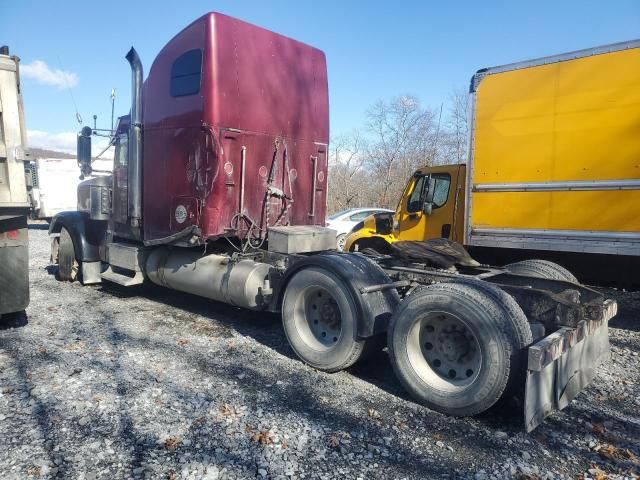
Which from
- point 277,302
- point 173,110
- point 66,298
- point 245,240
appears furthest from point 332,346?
point 66,298

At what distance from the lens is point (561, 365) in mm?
3832

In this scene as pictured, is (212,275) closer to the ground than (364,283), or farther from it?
closer to the ground

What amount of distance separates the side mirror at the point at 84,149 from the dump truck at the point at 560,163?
6.05 meters

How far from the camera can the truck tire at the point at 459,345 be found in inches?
146

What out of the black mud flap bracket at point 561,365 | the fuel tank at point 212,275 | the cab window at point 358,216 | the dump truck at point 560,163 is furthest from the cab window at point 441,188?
the cab window at point 358,216

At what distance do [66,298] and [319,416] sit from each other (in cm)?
578

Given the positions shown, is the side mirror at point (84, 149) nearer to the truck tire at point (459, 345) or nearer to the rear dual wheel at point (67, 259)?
the rear dual wheel at point (67, 259)

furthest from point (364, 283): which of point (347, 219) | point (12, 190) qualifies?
point (347, 219)

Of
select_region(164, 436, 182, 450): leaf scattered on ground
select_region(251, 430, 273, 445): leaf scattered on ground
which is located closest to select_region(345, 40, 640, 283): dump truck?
select_region(251, 430, 273, 445): leaf scattered on ground

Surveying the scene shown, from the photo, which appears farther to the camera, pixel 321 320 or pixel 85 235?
pixel 85 235

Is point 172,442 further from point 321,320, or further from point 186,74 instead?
point 186,74

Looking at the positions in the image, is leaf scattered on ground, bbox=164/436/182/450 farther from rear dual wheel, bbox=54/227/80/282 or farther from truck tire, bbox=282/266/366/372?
rear dual wheel, bbox=54/227/80/282

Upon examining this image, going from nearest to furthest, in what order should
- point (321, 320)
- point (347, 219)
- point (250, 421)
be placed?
point (250, 421)
point (321, 320)
point (347, 219)

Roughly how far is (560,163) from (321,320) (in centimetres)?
402
